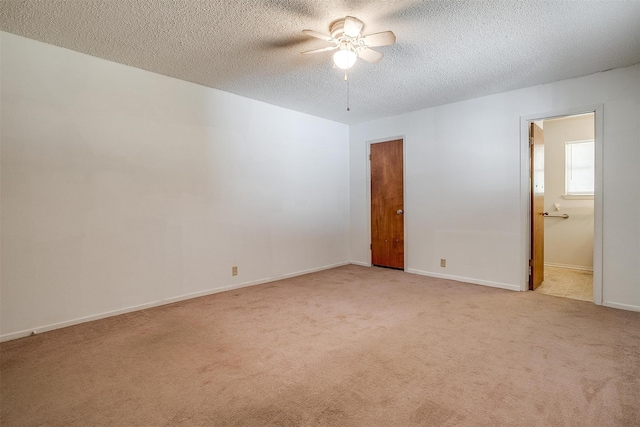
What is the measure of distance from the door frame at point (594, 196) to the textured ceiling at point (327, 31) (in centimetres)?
39

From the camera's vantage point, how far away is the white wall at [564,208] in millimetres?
4945

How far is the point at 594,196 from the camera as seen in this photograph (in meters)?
3.36

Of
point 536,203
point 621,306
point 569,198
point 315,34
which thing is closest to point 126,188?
point 315,34

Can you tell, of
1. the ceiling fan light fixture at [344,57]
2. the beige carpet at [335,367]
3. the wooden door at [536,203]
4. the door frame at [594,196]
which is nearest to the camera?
the beige carpet at [335,367]

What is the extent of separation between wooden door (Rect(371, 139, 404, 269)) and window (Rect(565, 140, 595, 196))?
108 inches

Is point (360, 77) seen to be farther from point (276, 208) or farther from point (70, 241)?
point (70, 241)

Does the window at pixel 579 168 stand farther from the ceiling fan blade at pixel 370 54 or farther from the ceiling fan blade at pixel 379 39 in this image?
the ceiling fan blade at pixel 379 39

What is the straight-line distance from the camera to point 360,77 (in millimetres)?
3416

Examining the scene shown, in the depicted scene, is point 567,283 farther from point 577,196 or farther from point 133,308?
point 133,308

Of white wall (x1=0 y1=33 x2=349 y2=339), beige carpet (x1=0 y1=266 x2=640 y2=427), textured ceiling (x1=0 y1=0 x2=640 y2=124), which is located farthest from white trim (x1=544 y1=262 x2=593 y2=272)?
white wall (x1=0 y1=33 x2=349 y2=339)

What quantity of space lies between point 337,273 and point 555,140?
166 inches

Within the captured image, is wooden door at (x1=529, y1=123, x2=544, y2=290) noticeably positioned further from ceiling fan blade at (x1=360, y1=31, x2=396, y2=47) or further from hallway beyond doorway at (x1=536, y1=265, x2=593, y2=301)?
ceiling fan blade at (x1=360, y1=31, x2=396, y2=47)

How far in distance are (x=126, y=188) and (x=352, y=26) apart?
258 cm

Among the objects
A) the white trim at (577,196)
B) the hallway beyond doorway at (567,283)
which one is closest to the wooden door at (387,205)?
the hallway beyond doorway at (567,283)
